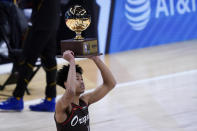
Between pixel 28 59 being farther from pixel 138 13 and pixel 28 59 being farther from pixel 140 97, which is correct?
pixel 138 13

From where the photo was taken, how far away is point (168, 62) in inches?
289

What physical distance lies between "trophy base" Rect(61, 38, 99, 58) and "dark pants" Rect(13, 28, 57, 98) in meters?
1.74

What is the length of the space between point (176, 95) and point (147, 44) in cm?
351

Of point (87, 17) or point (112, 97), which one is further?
point (112, 97)

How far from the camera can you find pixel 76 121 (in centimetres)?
303

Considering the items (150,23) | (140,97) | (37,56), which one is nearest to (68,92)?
(37,56)

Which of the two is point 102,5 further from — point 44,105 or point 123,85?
point 44,105

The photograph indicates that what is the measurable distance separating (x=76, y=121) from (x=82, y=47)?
52 centimetres

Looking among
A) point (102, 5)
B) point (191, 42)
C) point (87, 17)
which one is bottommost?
point (191, 42)

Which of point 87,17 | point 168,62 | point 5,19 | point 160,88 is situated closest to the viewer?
point 87,17

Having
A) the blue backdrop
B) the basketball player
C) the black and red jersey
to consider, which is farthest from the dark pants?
the blue backdrop

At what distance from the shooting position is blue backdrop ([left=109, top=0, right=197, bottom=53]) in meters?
8.35

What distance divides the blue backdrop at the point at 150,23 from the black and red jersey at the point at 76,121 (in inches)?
208

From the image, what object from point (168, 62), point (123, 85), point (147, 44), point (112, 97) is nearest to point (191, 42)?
point (147, 44)
